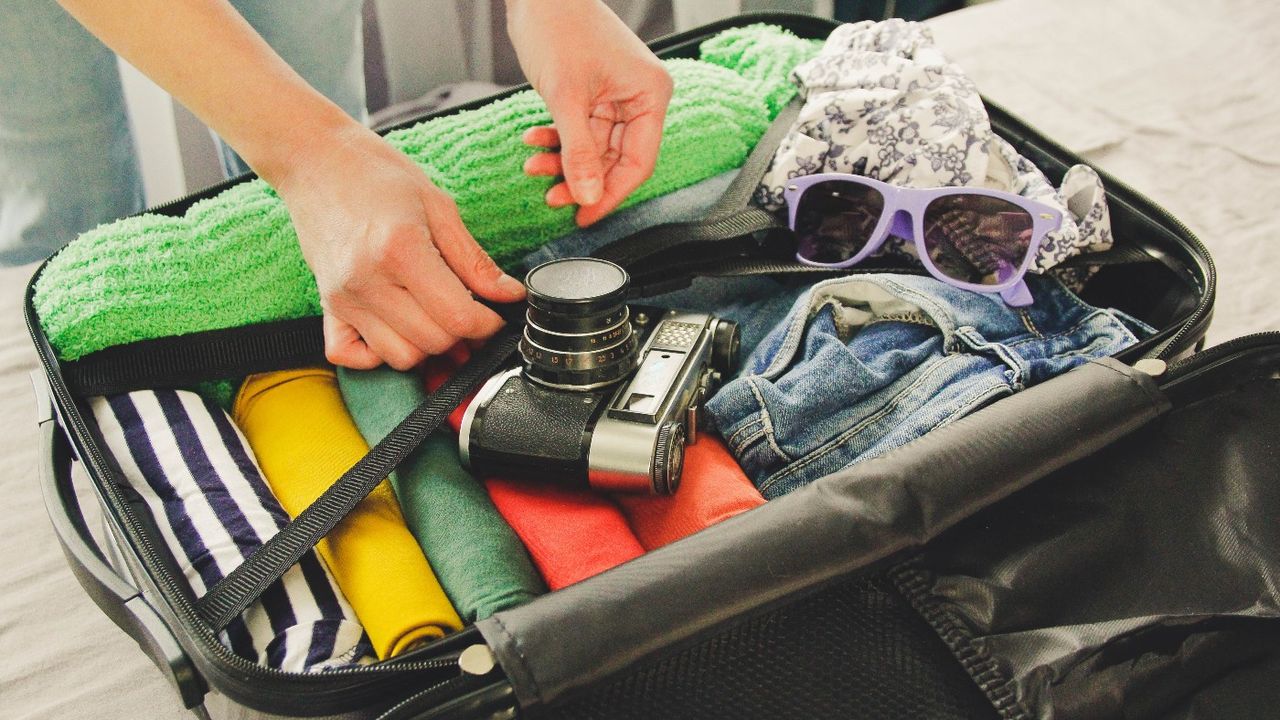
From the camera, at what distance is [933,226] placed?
68 cm

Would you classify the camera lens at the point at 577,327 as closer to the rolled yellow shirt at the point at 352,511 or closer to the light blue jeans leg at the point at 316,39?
the rolled yellow shirt at the point at 352,511

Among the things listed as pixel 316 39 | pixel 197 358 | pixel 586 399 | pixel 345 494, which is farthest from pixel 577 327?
pixel 316 39

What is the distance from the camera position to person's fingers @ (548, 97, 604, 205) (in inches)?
26.2

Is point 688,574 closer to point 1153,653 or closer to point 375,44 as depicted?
point 1153,653

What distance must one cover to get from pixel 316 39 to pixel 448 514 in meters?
0.51

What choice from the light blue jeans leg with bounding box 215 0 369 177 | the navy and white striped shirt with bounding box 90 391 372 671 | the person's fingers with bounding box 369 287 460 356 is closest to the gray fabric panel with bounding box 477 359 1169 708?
the navy and white striped shirt with bounding box 90 391 372 671

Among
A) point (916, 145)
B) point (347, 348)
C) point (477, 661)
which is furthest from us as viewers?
point (916, 145)

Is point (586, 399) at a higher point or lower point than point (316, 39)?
lower

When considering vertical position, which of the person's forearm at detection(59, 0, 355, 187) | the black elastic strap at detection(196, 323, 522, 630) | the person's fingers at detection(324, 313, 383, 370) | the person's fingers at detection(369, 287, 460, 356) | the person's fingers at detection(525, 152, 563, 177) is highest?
the person's forearm at detection(59, 0, 355, 187)

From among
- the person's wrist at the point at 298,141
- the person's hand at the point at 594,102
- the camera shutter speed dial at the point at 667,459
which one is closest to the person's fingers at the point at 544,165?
the person's hand at the point at 594,102

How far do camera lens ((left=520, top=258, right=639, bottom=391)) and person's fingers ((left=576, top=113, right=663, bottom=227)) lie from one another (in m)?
0.14

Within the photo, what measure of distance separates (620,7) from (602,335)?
1.05 metres

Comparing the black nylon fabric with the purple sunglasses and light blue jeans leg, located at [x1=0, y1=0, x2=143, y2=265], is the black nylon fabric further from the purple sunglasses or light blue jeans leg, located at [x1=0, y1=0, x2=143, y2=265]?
light blue jeans leg, located at [x1=0, y1=0, x2=143, y2=265]

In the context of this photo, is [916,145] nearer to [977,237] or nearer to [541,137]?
[977,237]
